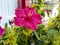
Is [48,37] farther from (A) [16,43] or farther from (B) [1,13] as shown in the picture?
A: (B) [1,13]

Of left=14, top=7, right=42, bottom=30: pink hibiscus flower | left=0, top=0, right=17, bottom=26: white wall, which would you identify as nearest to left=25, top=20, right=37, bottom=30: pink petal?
left=14, top=7, right=42, bottom=30: pink hibiscus flower

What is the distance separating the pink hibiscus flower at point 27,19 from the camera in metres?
0.65

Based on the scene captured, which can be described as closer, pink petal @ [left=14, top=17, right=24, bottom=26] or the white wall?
pink petal @ [left=14, top=17, right=24, bottom=26]

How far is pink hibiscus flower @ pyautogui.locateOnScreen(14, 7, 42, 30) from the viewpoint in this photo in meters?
0.65

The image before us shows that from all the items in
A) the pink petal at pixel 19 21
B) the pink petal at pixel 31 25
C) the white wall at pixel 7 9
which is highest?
the pink petal at pixel 19 21

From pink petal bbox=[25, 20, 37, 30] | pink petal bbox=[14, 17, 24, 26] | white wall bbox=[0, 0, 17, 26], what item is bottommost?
white wall bbox=[0, 0, 17, 26]

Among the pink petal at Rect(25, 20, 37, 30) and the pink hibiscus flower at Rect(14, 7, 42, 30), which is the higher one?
the pink hibiscus flower at Rect(14, 7, 42, 30)

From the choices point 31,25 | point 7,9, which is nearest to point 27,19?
point 31,25

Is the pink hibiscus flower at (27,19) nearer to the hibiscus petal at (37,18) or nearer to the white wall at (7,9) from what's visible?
the hibiscus petal at (37,18)

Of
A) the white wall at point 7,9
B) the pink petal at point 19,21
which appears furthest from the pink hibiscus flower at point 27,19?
the white wall at point 7,9

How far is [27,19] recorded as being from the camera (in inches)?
26.5

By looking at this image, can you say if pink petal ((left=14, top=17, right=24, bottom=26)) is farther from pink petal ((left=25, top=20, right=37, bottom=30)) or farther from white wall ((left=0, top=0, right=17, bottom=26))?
white wall ((left=0, top=0, right=17, bottom=26))

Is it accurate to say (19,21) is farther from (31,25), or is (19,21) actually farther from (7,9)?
(7,9)

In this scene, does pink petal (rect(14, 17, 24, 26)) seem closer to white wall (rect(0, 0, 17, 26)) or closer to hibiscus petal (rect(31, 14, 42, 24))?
hibiscus petal (rect(31, 14, 42, 24))
